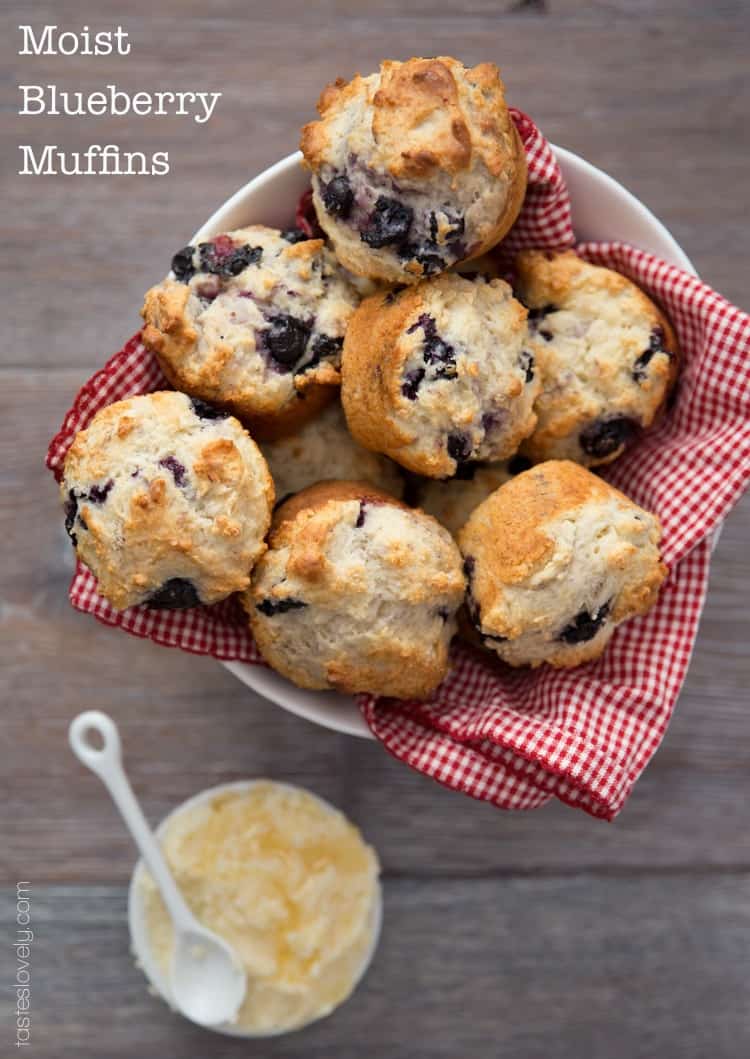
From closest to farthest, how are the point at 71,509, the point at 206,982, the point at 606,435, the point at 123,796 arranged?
the point at 71,509, the point at 606,435, the point at 123,796, the point at 206,982

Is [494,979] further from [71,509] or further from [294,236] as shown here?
[294,236]

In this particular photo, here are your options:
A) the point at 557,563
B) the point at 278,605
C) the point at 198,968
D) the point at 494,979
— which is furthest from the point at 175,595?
the point at 494,979

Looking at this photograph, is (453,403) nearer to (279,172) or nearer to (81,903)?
(279,172)

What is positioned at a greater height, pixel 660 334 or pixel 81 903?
pixel 660 334

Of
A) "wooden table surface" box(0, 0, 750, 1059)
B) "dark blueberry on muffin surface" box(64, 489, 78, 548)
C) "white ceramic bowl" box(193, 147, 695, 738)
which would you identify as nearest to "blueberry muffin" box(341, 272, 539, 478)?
"white ceramic bowl" box(193, 147, 695, 738)

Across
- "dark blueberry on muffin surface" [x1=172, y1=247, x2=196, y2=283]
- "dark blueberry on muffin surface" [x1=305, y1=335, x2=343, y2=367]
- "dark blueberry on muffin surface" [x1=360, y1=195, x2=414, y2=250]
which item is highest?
"dark blueberry on muffin surface" [x1=360, y1=195, x2=414, y2=250]

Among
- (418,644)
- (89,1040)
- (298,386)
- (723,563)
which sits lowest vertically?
(89,1040)

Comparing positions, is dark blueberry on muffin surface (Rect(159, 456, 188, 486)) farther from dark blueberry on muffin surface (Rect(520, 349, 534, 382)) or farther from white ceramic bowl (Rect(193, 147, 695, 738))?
dark blueberry on muffin surface (Rect(520, 349, 534, 382))

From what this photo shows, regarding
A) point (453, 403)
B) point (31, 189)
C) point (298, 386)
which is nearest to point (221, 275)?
point (298, 386)
